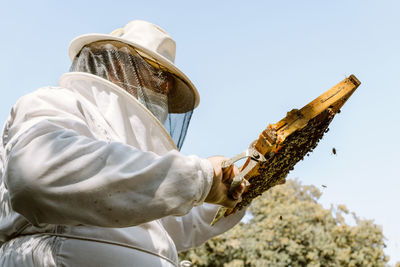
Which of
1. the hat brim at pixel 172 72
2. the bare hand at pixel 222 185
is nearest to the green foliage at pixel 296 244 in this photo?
the hat brim at pixel 172 72

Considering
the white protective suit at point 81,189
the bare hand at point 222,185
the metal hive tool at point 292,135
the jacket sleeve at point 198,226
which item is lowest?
the jacket sleeve at point 198,226

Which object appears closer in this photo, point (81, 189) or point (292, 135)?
point (81, 189)

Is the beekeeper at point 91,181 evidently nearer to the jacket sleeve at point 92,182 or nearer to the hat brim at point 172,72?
the jacket sleeve at point 92,182

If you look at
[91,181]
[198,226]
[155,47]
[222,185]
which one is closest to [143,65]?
[155,47]

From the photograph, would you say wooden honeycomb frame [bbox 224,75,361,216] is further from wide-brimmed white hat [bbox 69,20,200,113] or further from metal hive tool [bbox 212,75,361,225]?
wide-brimmed white hat [bbox 69,20,200,113]

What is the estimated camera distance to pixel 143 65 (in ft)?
11.3

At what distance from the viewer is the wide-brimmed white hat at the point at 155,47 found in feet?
11.1

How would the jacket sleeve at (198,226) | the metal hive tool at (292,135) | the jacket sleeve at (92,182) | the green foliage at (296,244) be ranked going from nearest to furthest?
1. the jacket sleeve at (92,182)
2. the metal hive tool at (292,135)
3. the jacket sleeve at (198,226)
4. the green foliage at (296,244)

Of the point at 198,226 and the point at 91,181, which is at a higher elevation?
the point at 91,181

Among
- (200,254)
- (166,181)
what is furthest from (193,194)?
(200,254)

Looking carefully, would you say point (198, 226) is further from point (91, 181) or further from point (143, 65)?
point (91, 181)

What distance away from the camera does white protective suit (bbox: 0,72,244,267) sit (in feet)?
6.53

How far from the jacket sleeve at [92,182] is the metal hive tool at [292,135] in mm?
437

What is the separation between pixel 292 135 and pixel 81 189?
1291mm
